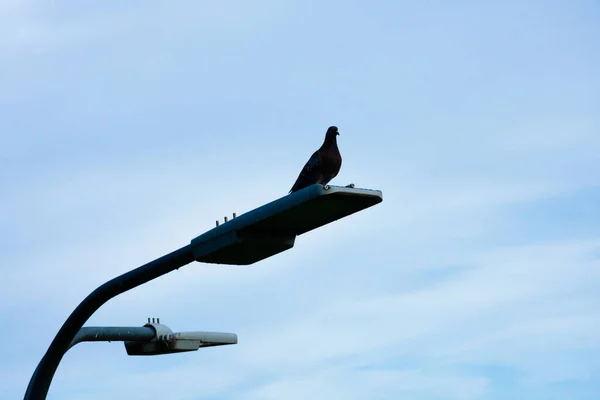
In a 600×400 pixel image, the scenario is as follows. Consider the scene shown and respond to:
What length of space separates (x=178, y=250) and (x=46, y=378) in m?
1.61

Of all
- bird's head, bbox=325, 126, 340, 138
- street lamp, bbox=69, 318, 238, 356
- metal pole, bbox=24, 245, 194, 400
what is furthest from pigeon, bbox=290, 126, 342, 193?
metal pole, bbox=24, 245, 194, 400

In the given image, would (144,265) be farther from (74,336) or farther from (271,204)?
(271,204)

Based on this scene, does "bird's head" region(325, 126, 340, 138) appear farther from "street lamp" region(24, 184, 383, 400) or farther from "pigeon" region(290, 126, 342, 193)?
"street lamp" region(24, 184, 383, 400)

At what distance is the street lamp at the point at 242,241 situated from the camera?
5246 millimetres

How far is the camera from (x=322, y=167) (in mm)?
10039

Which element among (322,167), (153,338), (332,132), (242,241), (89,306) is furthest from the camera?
(332,132)

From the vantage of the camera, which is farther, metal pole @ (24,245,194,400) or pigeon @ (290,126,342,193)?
pigeon @ (290,126,342,193)

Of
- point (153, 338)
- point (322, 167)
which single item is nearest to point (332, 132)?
point (322, 167)

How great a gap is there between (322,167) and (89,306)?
13.1 feet

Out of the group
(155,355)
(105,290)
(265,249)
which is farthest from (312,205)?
(155,355)

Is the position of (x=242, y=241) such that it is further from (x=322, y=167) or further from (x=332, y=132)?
(x=332, y=132)

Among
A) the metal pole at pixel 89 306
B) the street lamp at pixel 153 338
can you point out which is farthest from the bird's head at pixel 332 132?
the metal pole at pixel 89 306

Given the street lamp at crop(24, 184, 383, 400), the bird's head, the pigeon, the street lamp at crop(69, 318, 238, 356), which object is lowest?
the street lamp at crop(69, 318, 238, 356)

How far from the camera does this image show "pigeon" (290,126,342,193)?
9945mm
